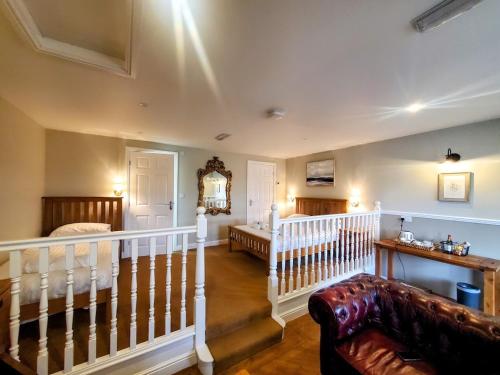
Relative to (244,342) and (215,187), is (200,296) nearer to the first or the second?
(244,342)

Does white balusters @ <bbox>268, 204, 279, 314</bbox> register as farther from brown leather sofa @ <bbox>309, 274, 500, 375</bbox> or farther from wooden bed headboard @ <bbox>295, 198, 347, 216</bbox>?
wooden bed headboard @ <bbox>295, 198, 347, 216</bbox>

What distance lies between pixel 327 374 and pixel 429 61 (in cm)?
240

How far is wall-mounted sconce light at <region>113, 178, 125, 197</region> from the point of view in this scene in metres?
3.90

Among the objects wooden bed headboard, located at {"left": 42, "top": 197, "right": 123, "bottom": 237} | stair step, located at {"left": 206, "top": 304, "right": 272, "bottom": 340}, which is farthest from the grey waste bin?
wooden bed headboard, located at {"left": 42, "top": 197, "right": 123, "bottom": 237}

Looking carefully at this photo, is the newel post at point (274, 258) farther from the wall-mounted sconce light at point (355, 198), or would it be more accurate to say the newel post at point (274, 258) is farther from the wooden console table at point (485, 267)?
the wall-mounted sconce light at point (355, 198)

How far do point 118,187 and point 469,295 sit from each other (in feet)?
18.0

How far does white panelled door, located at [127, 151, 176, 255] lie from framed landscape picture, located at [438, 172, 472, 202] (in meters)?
4.73

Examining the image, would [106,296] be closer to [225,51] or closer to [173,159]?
[225,51]

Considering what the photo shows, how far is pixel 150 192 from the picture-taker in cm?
430

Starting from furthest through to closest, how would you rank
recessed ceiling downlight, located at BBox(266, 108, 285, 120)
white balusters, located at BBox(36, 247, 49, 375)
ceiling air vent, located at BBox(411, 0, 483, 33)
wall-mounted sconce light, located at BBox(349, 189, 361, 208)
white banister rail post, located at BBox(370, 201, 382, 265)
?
wall-mounted sconce light, located at BBox(349, 189, 361, 208) → white banister rail post, located at BBox(370, 201, 382, 265) → recessed ceiling downlight, located at BBox(266, 108, 285, 120) → white balusters, located at BBox(36, 247, 49, 375) → ceiling air vent, located at BBox(411, 0, 483, 33)

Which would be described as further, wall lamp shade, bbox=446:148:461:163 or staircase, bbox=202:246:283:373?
wall lamp shade, bbox=446:148:461:163

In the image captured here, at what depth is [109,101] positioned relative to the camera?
92.9 inches

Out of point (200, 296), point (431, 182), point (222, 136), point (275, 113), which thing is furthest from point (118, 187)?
point (431, 182)

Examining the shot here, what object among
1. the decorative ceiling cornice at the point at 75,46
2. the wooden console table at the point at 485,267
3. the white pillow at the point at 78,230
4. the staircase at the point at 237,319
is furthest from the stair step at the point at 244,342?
the decorative ceiling cornice at the point at 75,46
